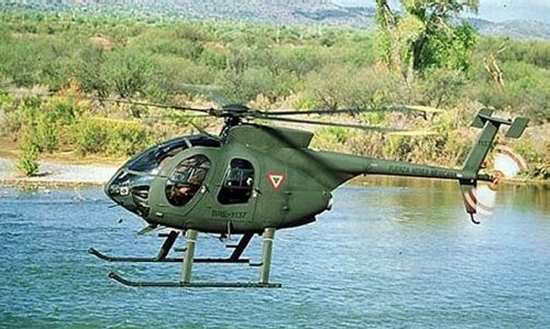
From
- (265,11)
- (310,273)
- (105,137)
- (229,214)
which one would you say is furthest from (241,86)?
(265,11)

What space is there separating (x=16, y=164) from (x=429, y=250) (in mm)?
13838

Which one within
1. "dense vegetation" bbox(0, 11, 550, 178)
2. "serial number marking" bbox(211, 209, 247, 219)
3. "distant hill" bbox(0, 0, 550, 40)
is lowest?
"distant hill" bbox(0, 0, 550, 40)

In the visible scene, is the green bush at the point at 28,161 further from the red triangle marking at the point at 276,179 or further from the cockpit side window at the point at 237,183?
the cockpit side window at the point at 237,183

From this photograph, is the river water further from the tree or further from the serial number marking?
the tree

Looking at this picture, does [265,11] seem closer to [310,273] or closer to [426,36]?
[426,36]

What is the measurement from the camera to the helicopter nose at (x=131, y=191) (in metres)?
16.0

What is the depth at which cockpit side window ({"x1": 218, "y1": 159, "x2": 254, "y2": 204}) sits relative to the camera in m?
16.2

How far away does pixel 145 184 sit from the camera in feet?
52.5

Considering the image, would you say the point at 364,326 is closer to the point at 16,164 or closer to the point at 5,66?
the point at 16,164

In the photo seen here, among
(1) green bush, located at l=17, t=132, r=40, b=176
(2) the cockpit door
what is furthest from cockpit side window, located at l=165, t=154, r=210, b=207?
(1) green bush, located at l=17, t=132, r=40, b=176

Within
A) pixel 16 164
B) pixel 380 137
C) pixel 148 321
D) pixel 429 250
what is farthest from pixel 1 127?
pixel 148 321

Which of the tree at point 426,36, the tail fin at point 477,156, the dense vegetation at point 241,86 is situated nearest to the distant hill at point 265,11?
the dense vegetation at point 241,86

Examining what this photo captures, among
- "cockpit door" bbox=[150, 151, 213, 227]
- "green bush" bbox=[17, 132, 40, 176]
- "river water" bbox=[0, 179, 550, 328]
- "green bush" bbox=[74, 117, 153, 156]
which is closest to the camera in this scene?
"cockpit door" bbox=[150, 151, 213, 227]

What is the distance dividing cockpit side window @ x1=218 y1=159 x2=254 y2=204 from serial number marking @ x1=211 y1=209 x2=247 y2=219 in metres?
0.13
